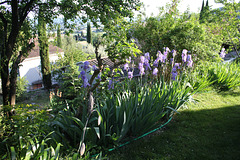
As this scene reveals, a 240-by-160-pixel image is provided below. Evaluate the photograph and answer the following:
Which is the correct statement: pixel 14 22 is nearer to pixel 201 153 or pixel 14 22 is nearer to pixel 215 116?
pixel 201 153

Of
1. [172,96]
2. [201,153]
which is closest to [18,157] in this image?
[201,153]

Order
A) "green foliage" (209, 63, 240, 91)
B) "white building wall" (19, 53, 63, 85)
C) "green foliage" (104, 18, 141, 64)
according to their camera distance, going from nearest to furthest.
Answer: "green foliage" (104, 18, 141, 64)
"green foliage" (209, 63, 240, 91)
"white building wall" (19, 53, 63, 85)

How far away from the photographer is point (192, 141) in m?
3.04

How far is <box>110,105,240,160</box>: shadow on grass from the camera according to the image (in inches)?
105

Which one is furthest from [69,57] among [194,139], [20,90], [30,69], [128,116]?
[194,139]

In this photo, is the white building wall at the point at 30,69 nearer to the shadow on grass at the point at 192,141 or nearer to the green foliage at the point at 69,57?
the green foliage at the point at 69,57

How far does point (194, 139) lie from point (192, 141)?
83 millimetres

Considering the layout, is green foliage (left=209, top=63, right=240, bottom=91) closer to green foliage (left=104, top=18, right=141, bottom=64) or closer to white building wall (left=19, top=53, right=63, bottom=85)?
green foliage (left=104, top=18, right=141, bottom=64)

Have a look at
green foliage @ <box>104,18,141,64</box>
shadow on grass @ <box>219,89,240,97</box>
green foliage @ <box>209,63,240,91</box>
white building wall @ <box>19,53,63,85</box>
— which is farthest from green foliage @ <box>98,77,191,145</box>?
white building wall @ <box>19,53,63,85</box>

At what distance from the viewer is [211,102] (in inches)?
195

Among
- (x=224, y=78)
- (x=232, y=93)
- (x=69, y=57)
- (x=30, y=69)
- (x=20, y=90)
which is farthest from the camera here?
(x=30, y=69)

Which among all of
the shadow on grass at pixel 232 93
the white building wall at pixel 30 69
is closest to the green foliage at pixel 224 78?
the shadow on grass at pixel 232 93

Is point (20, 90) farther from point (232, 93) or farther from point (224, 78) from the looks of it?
point (232, 93)

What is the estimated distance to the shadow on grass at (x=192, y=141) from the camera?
8.76ft
